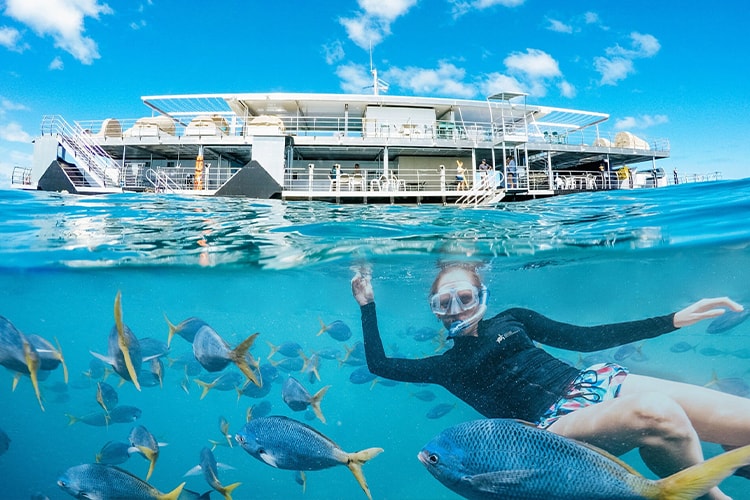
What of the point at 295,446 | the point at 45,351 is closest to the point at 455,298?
the point at 295,446

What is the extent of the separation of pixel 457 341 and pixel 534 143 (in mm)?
Result: 23547

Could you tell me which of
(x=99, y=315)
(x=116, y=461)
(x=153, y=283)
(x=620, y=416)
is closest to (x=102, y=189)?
(x=99, y=315)

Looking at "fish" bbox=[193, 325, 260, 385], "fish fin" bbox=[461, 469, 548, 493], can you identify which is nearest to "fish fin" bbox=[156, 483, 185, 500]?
"fish" bbox=[193, 325, 260, 385]

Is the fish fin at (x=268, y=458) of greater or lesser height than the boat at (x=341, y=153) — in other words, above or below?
below

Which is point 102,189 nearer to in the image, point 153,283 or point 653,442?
point 153,283

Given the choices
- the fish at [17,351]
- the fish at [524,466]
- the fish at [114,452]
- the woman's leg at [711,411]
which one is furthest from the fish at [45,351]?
the woman's leg at [711,411]

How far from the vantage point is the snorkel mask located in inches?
208

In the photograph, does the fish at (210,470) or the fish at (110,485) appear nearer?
the fish at (110,485)

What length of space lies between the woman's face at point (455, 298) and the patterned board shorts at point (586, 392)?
4.14 feet

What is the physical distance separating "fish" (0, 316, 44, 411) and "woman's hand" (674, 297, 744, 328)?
7.37 metres

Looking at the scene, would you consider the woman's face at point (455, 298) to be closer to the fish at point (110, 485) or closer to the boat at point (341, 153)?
the fish at point (110, 485)

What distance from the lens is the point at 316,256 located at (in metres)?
9.69

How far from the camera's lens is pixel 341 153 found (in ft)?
87.5

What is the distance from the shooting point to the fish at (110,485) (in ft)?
14.2
